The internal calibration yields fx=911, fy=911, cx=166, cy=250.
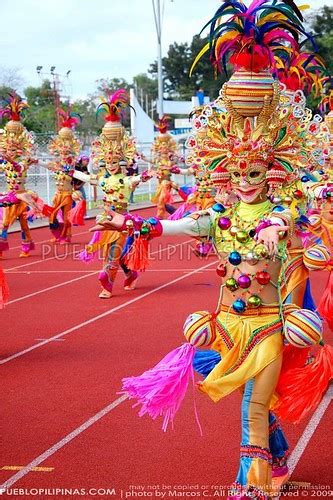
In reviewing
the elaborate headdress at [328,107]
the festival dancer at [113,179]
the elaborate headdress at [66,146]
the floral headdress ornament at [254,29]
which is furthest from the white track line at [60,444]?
the elaborate headdress at [66,146]

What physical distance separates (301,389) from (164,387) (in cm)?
78

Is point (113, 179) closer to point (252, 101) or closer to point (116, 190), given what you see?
point (116, 190)

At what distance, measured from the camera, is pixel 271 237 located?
5086mm

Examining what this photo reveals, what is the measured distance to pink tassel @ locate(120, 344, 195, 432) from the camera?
17.1 feet

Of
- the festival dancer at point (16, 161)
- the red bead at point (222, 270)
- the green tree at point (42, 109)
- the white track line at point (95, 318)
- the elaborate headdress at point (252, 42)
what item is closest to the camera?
the red bead at point (222, 270)

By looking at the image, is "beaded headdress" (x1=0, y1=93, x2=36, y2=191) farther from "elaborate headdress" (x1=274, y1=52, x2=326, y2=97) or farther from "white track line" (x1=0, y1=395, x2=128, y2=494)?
"white track line" (x1=0, y1=395, x2=128, y2=494)

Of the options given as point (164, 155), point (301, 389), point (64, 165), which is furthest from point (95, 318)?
point (164, 155)

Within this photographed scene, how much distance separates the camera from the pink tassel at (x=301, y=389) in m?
5.13

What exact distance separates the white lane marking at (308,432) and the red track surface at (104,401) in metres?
0.04

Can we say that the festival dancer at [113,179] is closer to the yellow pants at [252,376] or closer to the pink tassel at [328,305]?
the pink tassel at [328,305]

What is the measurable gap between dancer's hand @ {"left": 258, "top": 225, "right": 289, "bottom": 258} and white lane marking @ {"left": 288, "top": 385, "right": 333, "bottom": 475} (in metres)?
1.55

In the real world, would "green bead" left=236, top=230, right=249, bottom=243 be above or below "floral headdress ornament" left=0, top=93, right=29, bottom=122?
below

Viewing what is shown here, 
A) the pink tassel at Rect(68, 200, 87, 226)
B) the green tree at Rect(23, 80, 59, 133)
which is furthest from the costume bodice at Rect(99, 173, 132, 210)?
the green tree at Rect(23, 80, 59, 133)

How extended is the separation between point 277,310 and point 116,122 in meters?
8.39
